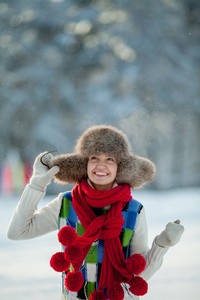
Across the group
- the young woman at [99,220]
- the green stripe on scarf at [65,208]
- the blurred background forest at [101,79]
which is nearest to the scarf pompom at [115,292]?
the young woman at [99,220]

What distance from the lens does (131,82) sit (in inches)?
150

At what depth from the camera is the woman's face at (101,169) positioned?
97 centimetres

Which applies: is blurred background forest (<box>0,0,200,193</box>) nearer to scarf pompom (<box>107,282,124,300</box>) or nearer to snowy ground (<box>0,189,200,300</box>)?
snowy ground (<box>0,189,200,300</box>)

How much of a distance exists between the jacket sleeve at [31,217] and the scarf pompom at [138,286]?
0.26 meters

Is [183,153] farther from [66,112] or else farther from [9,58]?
[9,58]

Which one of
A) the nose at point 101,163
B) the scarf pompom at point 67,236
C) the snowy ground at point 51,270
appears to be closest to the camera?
the scarf pompom at point 67,236

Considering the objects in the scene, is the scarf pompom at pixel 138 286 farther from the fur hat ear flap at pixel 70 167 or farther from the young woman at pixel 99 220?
the fur hat ear flap at pixel 70 167

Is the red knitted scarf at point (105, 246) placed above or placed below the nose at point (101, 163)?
below

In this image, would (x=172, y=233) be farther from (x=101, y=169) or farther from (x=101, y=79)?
(x=101, y=79)

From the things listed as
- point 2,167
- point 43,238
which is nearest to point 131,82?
point 2,167

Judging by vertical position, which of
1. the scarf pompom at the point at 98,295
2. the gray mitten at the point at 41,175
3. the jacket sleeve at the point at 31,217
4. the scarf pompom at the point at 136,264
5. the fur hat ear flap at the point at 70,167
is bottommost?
the scarf pompom at the point at 98,295

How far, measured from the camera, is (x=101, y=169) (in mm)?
967

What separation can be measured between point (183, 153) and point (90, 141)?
10.3ft

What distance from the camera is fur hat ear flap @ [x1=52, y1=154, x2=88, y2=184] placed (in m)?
1.00
